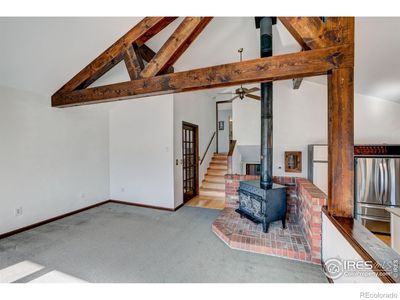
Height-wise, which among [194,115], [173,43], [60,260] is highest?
[173,43]

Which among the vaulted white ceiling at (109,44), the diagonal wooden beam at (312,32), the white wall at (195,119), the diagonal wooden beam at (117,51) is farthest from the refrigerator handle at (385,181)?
the diagonal wooden beam at (117,51)

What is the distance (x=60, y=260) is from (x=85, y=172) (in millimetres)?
2344

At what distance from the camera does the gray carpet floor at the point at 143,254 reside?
2005mm

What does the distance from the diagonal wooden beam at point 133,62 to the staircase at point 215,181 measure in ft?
11.8

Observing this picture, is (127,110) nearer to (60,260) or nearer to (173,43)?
(173,43)

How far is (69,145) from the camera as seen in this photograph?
154 inches

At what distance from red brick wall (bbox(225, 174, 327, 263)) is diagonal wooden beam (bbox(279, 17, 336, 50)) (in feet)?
5.44

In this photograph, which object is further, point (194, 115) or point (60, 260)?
point (194, 115)

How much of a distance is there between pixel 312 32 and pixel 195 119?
147 inches

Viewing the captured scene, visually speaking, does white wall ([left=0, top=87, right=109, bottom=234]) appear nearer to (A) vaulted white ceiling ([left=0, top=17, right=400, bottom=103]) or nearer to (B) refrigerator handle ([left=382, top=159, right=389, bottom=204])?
(A) vaulted white ceiling ([left=0, top=17, right=400, bottom=103])

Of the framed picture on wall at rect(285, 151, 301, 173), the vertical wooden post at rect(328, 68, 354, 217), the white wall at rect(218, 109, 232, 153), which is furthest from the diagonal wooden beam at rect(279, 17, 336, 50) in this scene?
the white wall at rect(218, 109, 232, 153)

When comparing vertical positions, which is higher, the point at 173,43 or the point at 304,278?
the point at 173,43
